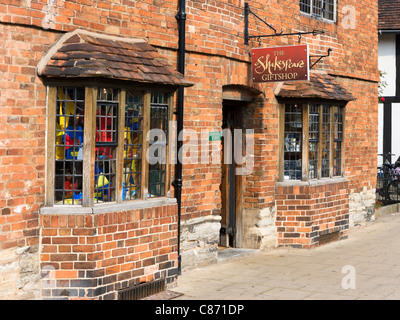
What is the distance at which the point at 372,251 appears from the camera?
417 inches

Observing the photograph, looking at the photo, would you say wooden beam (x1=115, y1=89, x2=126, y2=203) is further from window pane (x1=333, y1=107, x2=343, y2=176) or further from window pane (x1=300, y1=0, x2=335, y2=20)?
window pane (x1=300, y1=0, x2=335, y2=20)

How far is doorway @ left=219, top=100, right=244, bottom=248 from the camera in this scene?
10.7 meters

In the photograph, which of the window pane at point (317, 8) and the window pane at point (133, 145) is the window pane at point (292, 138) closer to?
the window pane at point (317, 8)

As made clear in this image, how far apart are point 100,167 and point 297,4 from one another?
6.21 m

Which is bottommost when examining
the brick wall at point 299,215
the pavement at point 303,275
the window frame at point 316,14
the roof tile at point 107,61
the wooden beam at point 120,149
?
the pavement at point 303,275

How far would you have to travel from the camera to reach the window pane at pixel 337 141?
11.9 m

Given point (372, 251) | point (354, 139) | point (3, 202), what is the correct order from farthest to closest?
point (354, 139) < point (372, 251) < point (3, 202)

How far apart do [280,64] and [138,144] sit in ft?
10.3

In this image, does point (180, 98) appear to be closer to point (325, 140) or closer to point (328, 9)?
point (325, 140)

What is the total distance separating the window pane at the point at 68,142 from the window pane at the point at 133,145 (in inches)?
26.0

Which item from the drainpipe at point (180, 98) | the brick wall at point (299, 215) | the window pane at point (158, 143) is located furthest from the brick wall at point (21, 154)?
→ the brick wall at point (299, 215)

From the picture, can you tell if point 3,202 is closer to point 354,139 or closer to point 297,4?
point 297,4

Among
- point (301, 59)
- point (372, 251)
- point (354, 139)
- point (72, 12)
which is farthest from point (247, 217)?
point (72, 12)

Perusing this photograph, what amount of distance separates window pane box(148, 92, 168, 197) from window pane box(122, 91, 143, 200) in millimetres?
215
